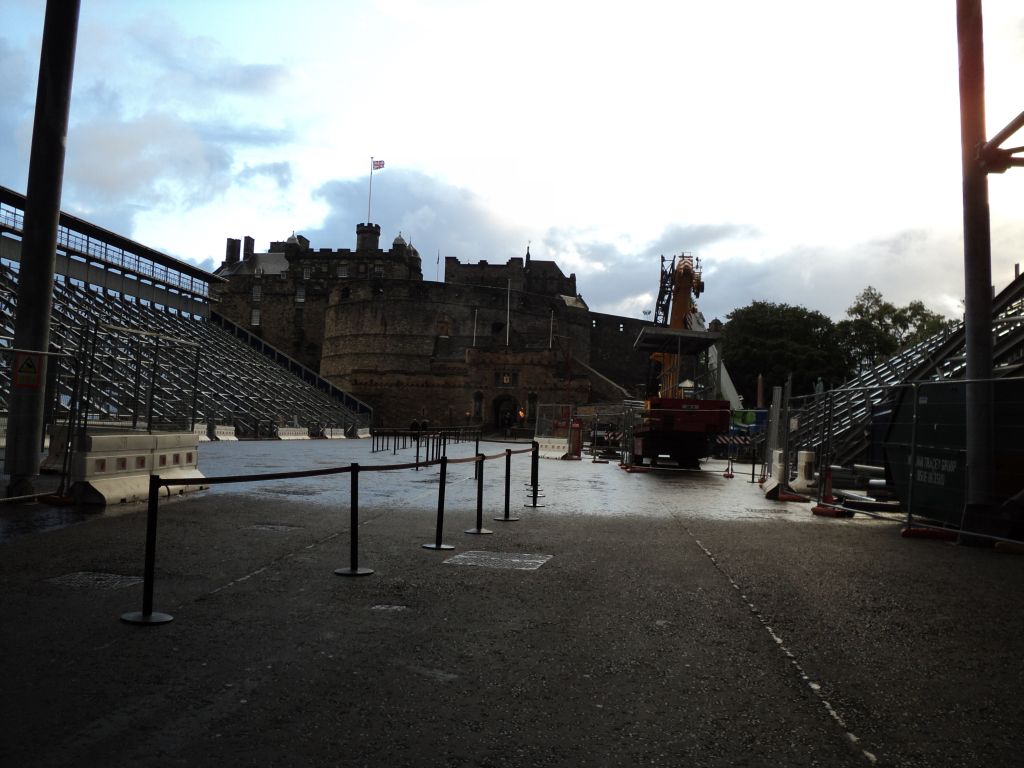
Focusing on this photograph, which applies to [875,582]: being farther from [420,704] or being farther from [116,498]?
[116,498]

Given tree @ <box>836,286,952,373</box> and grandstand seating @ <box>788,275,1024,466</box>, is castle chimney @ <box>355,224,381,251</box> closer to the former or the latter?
tree @ <box>836,286,952,373</box>

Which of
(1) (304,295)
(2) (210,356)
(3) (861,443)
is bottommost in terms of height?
(3) (861,443)

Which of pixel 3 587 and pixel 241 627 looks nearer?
pixel 241 627

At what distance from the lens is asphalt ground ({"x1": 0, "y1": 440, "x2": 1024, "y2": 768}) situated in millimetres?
3193

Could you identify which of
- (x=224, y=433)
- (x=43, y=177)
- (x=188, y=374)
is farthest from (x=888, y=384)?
(x=188, y=374)

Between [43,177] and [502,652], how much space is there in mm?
10195

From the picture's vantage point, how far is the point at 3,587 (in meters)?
5.68

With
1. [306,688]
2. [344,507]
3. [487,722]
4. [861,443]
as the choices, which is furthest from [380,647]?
[861,443]

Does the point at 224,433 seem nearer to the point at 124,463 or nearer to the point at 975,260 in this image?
the point at 124,463

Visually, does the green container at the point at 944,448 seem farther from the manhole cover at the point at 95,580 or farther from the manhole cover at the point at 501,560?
the manhole cover at the point at 95,580

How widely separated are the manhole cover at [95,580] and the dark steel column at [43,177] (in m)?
5.66

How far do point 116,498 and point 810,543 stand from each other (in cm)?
880

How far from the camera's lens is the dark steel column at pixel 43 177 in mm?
11023

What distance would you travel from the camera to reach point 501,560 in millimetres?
7457
